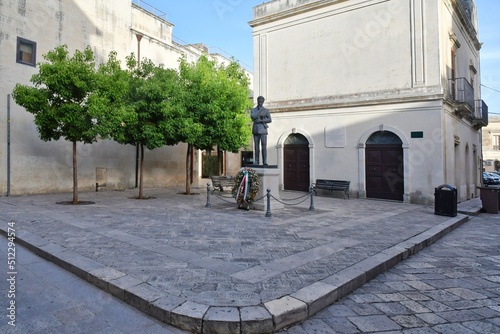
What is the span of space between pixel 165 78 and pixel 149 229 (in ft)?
25.3

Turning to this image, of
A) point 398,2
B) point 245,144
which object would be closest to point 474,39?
point 398,2

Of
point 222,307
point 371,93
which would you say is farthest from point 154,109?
point 222,307

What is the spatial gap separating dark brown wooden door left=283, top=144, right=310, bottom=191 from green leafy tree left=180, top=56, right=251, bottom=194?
3180 millimetres

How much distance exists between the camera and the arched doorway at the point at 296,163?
619 inches

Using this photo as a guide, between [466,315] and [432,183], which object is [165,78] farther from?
[466,315]

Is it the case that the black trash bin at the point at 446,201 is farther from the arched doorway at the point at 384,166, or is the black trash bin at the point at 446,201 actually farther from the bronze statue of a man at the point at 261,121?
the bronze statue of a man at the point at 261,121

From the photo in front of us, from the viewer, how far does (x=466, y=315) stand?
11.1ft

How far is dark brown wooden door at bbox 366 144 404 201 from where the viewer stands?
13070 millimetres

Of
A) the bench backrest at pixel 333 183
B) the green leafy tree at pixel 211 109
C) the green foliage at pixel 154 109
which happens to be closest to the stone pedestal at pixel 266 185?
the green leafy tree at pixel 211 109

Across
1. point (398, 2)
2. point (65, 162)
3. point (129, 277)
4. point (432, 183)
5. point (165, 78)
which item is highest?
point (398, 2)

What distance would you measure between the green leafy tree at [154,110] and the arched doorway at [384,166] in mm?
8254

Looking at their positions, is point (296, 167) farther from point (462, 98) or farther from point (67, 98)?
point (67, 98)

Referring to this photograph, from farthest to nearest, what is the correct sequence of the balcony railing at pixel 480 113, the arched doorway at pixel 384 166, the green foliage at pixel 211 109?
the balcony railing at pixel 480 113, the arched doorway at pixel 384 166, the green foliage at pixel 211 109

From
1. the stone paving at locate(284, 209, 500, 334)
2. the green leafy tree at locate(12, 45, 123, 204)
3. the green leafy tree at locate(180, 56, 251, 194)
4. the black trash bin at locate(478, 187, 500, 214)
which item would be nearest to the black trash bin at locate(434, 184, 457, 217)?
the black trash bin at locate(478, 187, 500, 214)
